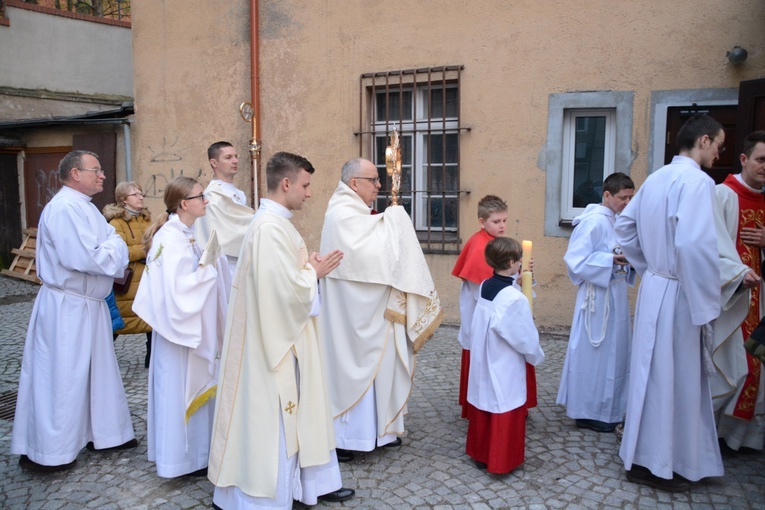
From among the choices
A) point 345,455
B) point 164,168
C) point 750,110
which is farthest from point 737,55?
point 164,168

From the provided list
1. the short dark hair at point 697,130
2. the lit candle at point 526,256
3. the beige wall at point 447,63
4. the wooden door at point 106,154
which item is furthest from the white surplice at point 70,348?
the wooden door at point 106,154

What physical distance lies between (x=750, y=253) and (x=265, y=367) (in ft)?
10.4

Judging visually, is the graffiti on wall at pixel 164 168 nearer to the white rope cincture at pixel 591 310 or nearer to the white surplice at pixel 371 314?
the white surplice at pixel 371 314

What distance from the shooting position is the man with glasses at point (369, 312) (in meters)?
4.10

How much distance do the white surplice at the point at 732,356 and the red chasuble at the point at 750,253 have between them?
0.10 ft

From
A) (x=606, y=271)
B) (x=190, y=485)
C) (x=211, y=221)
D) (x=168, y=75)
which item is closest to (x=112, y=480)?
(x=190, y=485)

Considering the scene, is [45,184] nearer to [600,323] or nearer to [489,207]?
[489,207]

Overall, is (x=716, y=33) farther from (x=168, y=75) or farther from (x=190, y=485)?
(x=168, y=75)

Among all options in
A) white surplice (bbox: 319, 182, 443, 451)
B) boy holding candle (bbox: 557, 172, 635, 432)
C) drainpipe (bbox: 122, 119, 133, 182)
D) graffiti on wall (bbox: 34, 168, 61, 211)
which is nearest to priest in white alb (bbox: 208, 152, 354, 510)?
white surplice (bbox: 319, 182, 443, 451)

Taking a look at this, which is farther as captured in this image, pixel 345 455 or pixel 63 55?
pixel 63 55

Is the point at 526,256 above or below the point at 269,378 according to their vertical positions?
above

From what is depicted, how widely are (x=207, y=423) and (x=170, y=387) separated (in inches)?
13.7

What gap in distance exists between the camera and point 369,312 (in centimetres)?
413

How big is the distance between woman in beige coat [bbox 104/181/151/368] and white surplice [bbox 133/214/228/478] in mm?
2265
